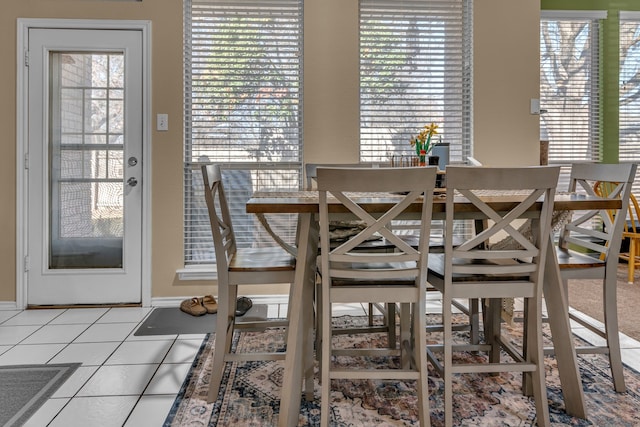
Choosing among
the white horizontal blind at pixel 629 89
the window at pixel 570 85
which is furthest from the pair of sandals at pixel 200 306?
the white horizontal blind at pixel 629 89

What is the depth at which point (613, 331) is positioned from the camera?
169cm

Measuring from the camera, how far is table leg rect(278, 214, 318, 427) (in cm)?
145

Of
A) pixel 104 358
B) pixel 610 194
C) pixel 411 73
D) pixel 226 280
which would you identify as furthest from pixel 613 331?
pixel 104 358

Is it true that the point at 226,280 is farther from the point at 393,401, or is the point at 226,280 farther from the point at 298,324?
the point at 393,401

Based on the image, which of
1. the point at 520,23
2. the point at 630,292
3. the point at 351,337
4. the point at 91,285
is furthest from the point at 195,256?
the point at 630,292

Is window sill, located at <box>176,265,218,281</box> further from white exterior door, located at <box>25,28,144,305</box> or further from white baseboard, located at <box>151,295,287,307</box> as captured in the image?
white exterior door, located at <box>25,28,144,305</box>

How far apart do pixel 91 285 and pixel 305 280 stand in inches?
82.9

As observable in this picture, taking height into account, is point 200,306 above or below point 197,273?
below

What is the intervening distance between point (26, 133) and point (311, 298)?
2.50m

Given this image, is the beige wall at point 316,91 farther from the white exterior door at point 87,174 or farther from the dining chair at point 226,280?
the dining chair at point 226,280

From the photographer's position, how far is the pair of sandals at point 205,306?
8.84 feet

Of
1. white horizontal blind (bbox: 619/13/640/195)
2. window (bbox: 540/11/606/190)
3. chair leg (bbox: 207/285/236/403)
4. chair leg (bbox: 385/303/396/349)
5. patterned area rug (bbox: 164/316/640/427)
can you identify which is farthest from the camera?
white horizontal blind (bbox: 619/13/640/195)

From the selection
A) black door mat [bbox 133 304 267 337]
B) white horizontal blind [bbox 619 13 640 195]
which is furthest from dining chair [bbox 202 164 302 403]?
white horizontal blind [bbox 619 13 640 195]

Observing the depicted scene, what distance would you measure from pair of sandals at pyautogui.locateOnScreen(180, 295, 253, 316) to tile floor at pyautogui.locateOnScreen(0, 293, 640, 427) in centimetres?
19
